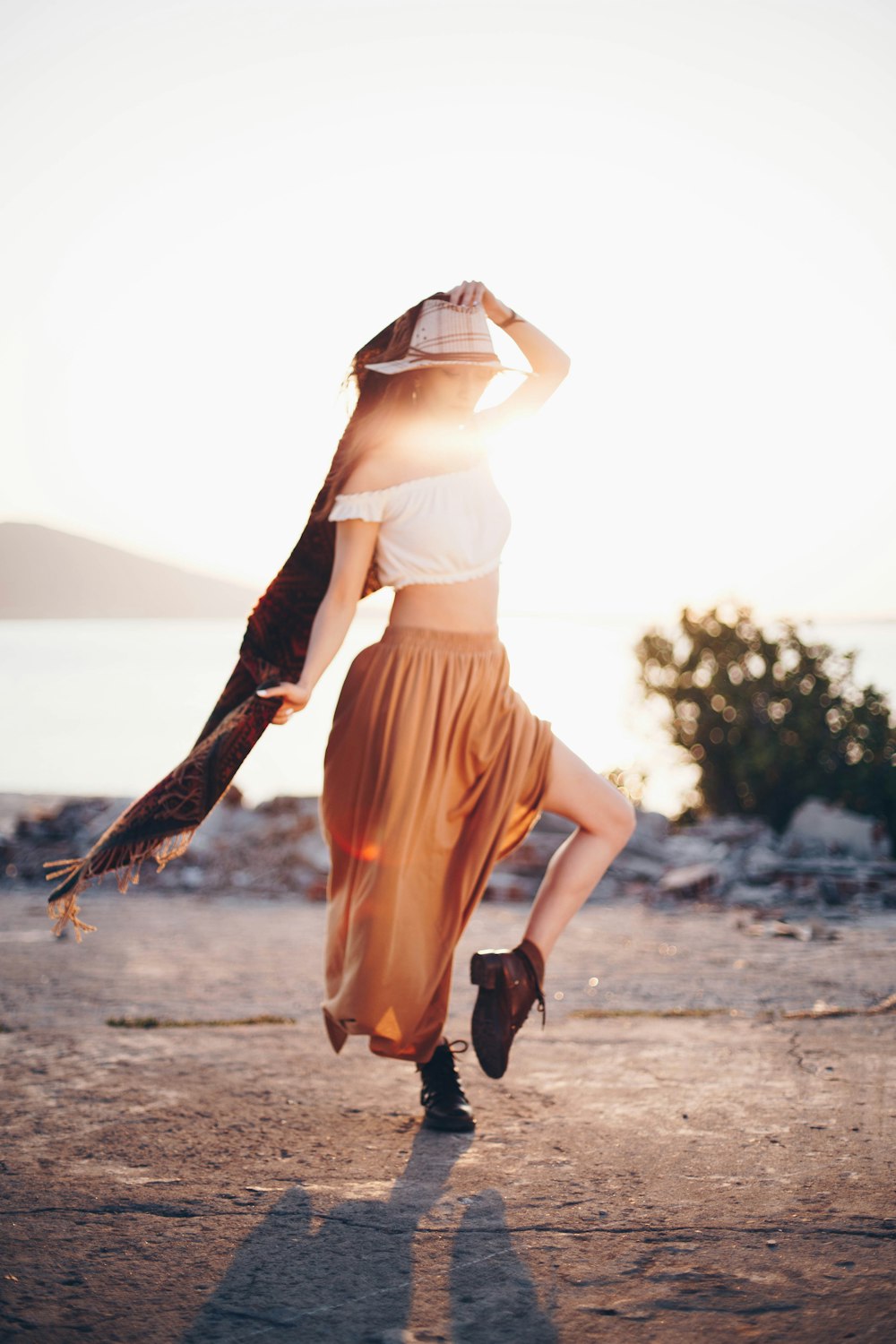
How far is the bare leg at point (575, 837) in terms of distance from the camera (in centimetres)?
291

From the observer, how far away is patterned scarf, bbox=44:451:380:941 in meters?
3.02

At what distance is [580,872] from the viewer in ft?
9.59

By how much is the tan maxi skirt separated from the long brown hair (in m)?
0.40

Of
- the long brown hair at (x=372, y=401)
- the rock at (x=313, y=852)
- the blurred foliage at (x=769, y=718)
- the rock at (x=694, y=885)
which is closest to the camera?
the long brown hair at (x=372, y=401)

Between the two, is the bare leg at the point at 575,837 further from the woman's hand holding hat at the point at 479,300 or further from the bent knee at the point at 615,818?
the woman's hand holding hat at the point at 479,300

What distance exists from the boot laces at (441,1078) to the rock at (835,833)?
552 cm

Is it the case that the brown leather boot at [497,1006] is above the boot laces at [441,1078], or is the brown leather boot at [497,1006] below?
above

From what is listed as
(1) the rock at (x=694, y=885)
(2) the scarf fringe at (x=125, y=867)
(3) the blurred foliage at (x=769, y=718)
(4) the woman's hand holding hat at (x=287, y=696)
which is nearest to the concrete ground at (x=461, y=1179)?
(2) the scarf fringe at (x=125, y=867)

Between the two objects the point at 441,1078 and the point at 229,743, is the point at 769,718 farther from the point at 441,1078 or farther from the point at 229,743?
the point at 229,743

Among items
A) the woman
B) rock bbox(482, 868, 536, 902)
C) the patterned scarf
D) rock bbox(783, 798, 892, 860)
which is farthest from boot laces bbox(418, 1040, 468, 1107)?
rock bbox(783, 798, 892, 860)

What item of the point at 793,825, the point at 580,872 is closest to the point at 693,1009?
the point at 580,872

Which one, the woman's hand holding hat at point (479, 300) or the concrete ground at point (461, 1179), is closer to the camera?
the concrete ground at point (461, 1179)

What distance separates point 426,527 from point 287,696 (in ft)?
1.66

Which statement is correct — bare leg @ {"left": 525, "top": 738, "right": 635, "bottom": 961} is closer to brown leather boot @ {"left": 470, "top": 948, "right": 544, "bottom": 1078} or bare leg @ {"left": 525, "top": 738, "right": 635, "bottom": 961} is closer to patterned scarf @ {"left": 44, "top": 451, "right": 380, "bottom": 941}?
brown leather boot @ {"left": 470, "top": 948, "right": 544, "bottom": 1078}
